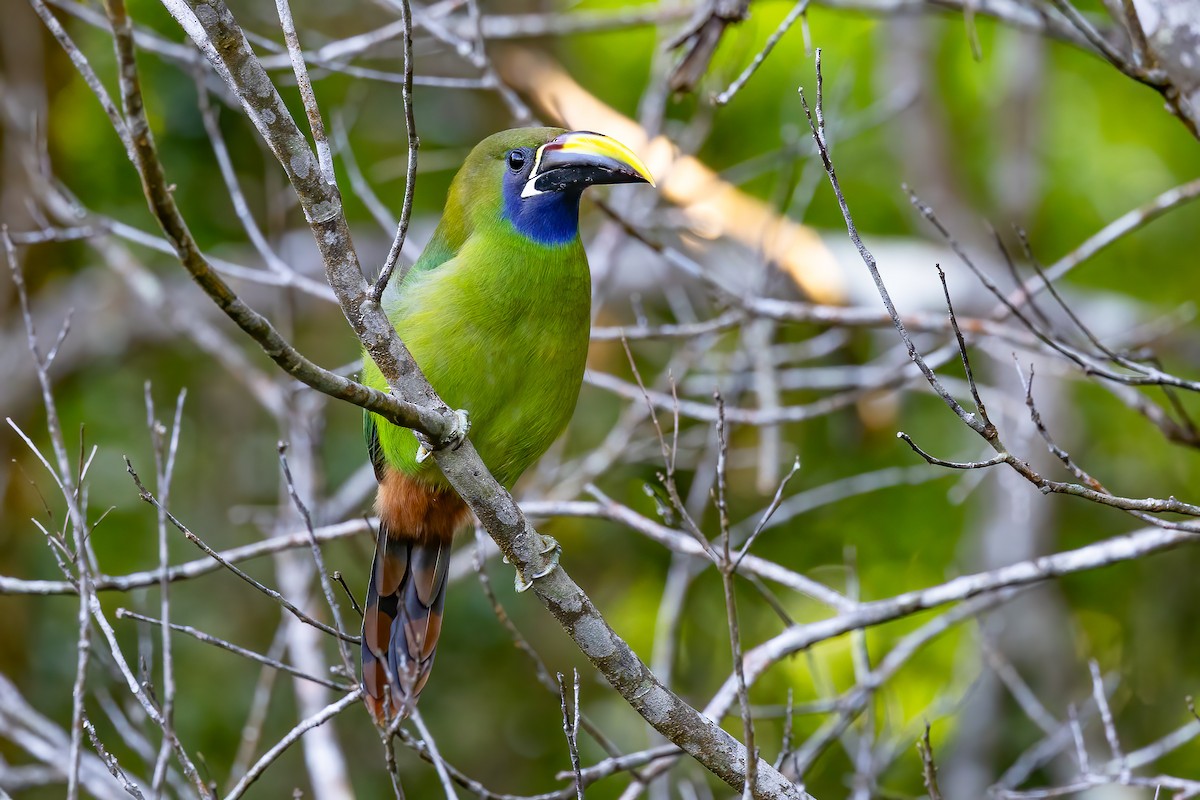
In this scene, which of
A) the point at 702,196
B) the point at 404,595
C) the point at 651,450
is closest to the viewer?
the point at 404,595

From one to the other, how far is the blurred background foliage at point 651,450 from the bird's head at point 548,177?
1.59 m

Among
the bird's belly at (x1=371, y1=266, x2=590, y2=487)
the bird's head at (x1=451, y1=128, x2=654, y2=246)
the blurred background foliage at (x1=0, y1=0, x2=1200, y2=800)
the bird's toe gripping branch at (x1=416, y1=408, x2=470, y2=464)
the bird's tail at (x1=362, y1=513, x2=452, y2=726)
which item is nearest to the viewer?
the bird's toe gripping branch at (x1=416, y1=408, x2=470, y2=464)

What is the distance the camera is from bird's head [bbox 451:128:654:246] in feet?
9.90

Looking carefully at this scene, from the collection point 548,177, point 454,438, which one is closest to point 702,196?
point 548,177

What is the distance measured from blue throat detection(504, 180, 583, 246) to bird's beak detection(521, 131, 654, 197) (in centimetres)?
2

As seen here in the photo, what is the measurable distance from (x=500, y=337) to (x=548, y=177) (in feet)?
1.47

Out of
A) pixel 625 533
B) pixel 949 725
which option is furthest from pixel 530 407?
pixel 949 725

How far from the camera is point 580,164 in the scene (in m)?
3.06

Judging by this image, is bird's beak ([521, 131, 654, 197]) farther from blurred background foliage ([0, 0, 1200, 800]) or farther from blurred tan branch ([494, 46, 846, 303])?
blurred tan branch ([494, 46, 846, 303])

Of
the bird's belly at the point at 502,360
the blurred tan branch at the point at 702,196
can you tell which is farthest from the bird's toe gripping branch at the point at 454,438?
the blurred tan branch at the point at 702,196

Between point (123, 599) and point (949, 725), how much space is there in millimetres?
3366

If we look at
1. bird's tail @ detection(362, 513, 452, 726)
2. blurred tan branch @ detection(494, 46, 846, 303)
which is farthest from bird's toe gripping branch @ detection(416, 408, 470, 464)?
blurred tan branch @ detection(494, 46, 846, 303)

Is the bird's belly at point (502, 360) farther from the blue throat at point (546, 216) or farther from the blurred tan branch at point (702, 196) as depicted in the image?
the blurred tan branch at point (702, 196)

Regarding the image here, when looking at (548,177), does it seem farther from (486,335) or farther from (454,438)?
(454,438)
